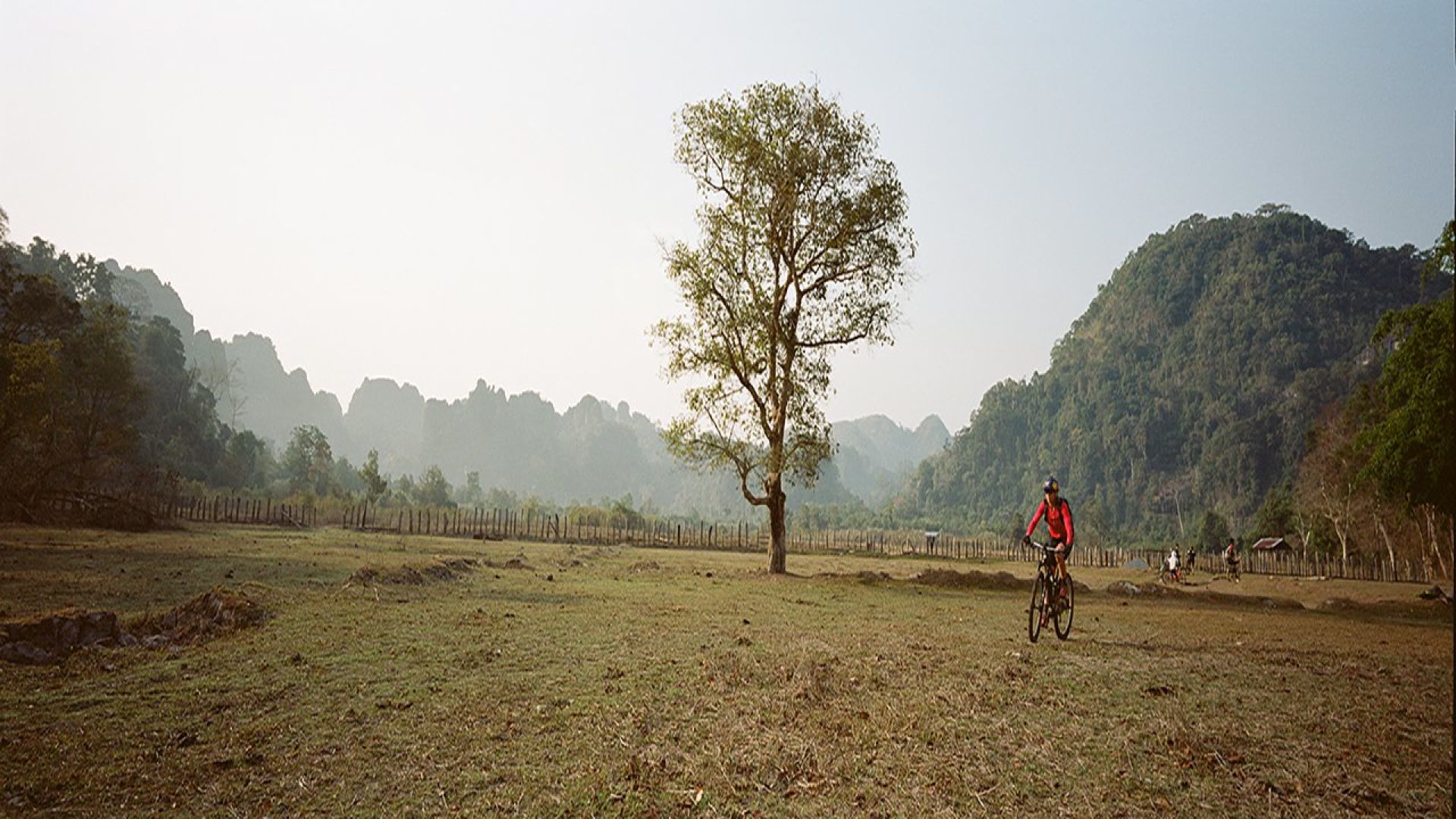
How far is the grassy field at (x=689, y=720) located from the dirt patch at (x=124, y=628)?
0.32 metres

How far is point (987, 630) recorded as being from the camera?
1265cm

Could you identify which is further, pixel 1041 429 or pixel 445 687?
pixel 1041 429

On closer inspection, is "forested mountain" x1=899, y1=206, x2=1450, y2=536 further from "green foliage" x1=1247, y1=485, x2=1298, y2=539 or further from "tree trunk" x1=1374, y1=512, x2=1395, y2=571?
"tree trunk" x1=1374, y1=512, x2=1395, y2=571

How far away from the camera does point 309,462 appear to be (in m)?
107

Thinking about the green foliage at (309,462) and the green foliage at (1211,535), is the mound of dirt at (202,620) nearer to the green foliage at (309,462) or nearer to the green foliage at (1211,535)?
the green foliage at (1211,535)

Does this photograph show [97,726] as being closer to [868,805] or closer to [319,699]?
[319,699]

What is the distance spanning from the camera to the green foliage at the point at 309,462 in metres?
104

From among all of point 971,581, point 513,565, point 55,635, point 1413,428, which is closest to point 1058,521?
point 55,635

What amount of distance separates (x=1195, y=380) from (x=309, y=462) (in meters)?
172

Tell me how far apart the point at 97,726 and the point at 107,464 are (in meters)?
50.3

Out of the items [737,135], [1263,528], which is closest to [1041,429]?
[1263,528]

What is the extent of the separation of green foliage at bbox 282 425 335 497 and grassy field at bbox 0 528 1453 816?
104037mm

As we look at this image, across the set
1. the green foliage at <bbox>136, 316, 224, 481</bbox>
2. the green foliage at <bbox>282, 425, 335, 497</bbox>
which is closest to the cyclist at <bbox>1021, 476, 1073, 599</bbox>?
the green foliage at <bbox>136, 316, 224, 481</bbox>

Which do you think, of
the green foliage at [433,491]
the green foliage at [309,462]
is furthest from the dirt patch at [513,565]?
the green foliage at [433,491]
